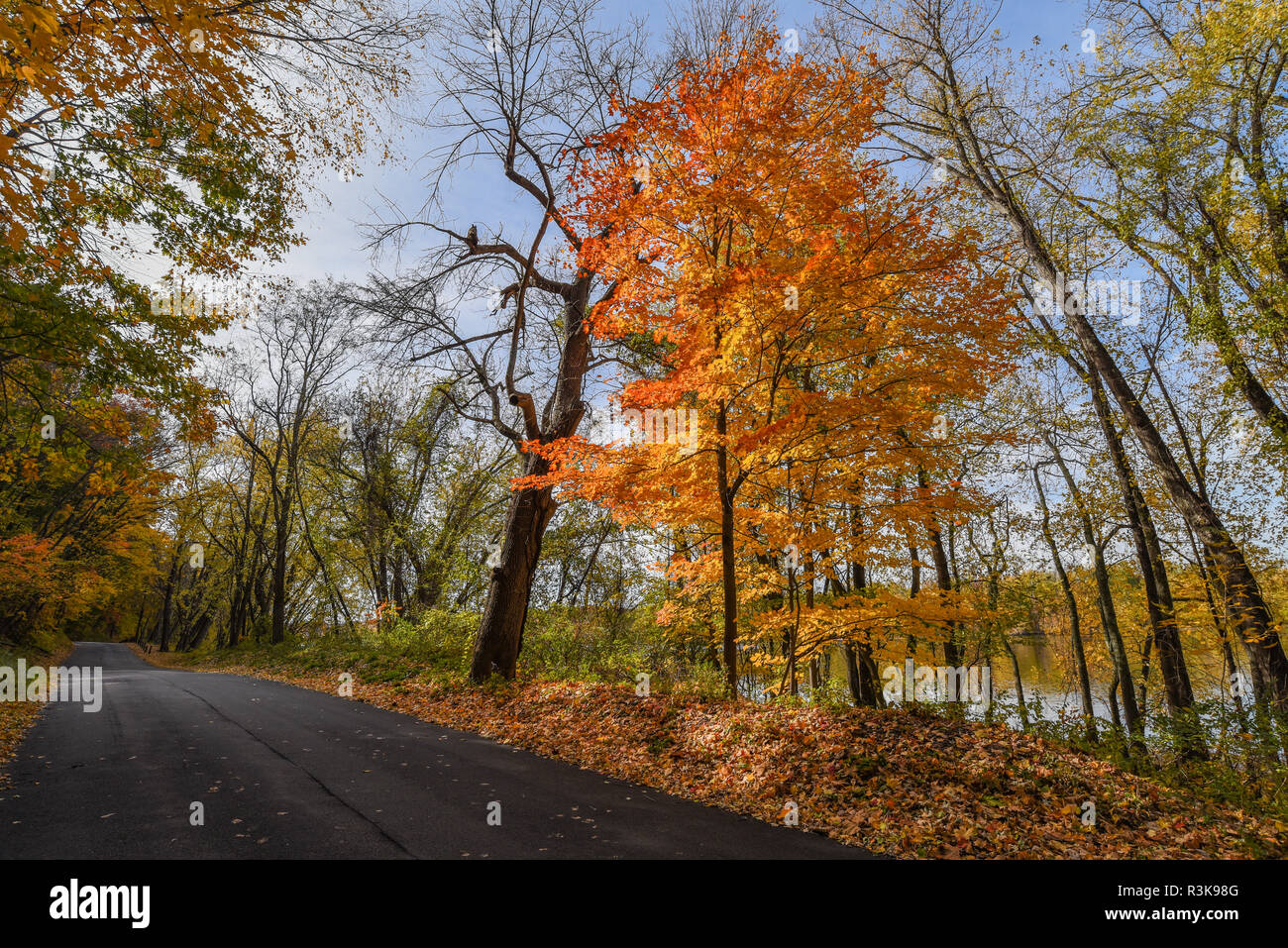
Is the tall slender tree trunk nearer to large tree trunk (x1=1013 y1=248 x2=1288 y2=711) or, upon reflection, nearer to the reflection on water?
the reflection on water

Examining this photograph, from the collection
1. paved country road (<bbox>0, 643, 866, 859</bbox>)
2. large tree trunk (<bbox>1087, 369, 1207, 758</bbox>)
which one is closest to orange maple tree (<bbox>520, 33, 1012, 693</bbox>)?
paved country road (<bbox>0, 643, 866, 859</bbox>)

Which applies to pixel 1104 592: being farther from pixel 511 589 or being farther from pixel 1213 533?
pixel 511 589

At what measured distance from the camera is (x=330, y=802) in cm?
514

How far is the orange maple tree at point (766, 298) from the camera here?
23.3 feet

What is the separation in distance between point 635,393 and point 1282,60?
1117 cm

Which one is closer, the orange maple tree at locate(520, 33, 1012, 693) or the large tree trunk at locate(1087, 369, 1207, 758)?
the orange maple tree at locate(520, 33, 1012, 693)

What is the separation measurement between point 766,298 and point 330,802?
275 inches

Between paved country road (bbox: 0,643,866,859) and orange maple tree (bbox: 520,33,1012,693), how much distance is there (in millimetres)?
3335

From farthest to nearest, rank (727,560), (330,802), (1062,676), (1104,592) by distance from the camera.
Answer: (1062,676) < (1104,592) < (727,560) < (330,802)

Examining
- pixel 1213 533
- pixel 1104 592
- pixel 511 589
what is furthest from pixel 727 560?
pixel 1104 592

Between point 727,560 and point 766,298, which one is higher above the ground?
point 766,298

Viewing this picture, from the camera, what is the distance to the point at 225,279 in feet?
29.4

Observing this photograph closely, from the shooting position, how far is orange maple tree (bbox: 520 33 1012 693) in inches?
279

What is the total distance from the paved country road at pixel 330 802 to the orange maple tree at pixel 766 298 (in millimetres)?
3335
